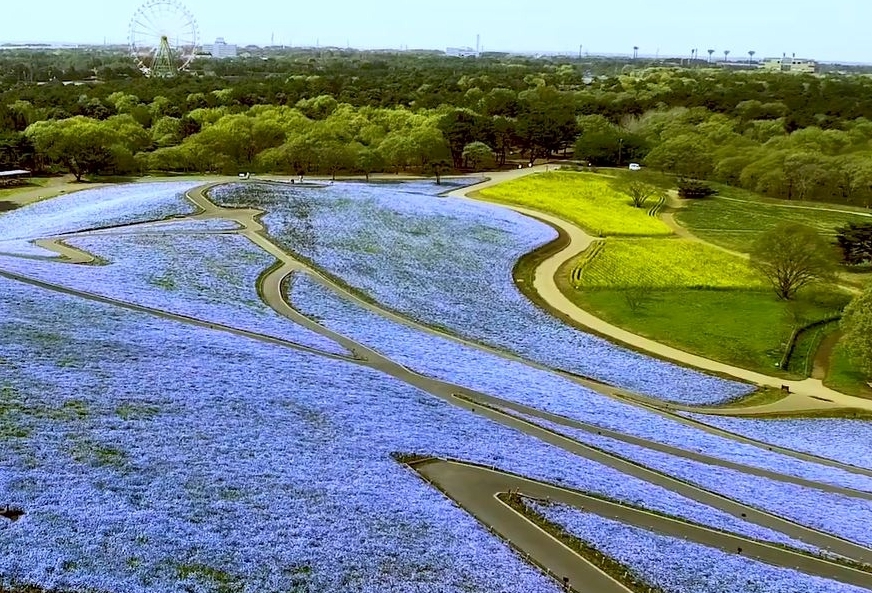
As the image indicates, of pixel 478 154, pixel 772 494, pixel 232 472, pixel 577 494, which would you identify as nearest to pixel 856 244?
pixel 772 494

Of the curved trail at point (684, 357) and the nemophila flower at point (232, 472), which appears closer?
the nemophila flower at point (232, 472)

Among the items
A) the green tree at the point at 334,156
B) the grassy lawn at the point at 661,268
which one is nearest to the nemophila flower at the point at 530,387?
the grassy lawn at the point at 661,268

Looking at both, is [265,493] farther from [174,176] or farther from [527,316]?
[174,176]

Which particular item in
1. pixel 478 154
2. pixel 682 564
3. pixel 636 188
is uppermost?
pixel 478 154

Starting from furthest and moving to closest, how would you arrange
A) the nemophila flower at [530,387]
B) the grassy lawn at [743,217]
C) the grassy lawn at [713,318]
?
the grassy lawn at [743,217], the grassy lawn at [713,318], the nemophila flower at [530,387]

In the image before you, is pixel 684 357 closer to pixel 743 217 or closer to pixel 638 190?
pixel 743 217

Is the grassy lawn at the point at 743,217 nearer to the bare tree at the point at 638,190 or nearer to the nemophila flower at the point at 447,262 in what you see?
the bare tree at the point at 638,190
